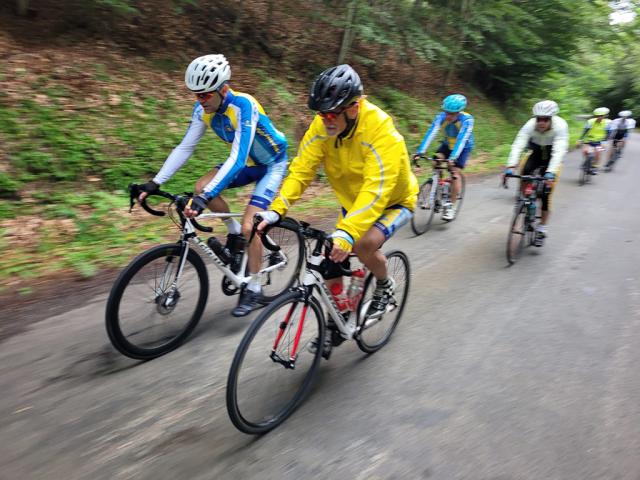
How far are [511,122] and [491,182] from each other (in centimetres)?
976

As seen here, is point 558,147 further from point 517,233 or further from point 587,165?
point 587,165

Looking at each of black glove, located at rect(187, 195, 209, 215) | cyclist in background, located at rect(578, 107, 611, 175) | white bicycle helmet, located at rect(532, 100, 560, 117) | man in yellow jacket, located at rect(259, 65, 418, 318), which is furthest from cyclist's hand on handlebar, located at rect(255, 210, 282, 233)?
cyclist in background, located at rect(578, 107, 611, 175)

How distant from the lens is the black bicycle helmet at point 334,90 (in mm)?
2879

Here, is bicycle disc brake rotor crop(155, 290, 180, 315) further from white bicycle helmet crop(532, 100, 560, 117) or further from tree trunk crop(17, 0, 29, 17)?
tree trunk crop(17, 0, 29, 17)

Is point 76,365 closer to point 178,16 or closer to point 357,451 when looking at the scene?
point 357,451

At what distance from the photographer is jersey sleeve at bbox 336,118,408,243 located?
3016 mm

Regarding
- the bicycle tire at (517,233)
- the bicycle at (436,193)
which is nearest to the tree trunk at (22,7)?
the bicycle at (436,193)

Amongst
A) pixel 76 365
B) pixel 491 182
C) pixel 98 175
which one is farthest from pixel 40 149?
pixel 491 182

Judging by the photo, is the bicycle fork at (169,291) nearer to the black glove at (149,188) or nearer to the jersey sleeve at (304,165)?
the black glove at (149,188)

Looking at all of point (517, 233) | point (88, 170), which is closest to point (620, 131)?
point (517, 233)

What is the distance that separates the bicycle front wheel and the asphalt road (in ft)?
0.46

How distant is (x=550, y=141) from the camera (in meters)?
6.89

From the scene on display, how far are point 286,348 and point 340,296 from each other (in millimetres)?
636

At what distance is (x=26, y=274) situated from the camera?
4797mm
